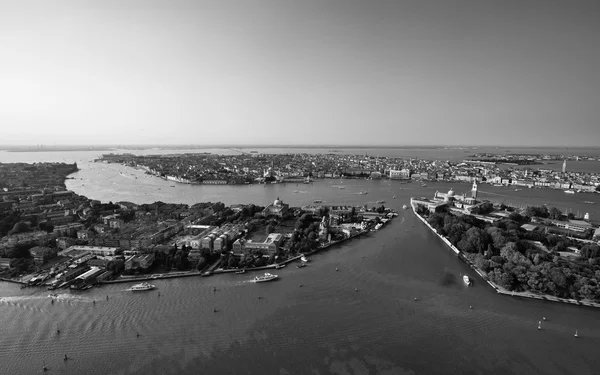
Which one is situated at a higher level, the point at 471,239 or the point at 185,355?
the point at 471,239

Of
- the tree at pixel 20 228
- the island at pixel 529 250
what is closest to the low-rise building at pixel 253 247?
the island at pixel 529 250

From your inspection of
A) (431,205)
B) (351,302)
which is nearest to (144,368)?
(351,302)

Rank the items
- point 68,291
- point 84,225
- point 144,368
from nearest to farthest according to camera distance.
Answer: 1. point 144,368
2. point 68,291
3. point 84,225

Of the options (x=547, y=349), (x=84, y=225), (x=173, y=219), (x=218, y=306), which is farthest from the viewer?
(x=173, y=219)

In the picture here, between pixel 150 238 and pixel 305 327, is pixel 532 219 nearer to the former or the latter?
pixel 305 327

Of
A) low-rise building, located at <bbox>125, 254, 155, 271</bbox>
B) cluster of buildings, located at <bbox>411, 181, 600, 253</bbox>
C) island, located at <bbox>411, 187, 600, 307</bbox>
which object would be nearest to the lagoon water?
island, located at <bbox>411, 187, 600, 307</bbox>

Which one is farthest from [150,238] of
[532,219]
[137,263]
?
[532,219]

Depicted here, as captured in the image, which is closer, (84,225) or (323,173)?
(84,225)

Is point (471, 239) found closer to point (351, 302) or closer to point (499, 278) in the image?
point (499, 278)
